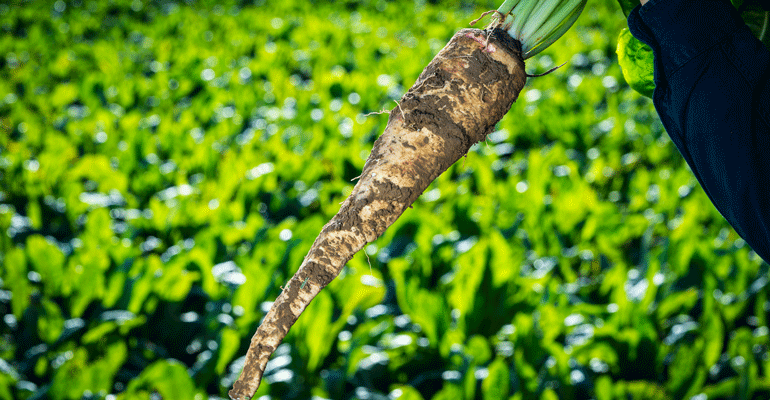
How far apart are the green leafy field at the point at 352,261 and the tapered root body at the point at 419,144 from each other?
0.20 meters

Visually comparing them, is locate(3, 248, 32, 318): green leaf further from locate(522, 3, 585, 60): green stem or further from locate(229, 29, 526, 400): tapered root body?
locate(522, 3, 585, 60): green stem

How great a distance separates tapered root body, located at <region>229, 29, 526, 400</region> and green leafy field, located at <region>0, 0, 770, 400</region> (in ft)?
0.67

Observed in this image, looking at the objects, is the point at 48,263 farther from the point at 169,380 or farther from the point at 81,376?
the point at 169,380

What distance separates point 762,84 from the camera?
79 cm

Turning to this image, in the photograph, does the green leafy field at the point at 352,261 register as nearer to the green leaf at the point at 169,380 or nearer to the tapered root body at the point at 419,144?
the green leaf at the point at 169,380

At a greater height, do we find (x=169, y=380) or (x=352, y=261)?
(x=169, y=380)

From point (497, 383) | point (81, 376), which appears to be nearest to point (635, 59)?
point (497, 383)

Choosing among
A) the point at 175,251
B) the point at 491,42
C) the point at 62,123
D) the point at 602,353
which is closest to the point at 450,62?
the point at 491,42

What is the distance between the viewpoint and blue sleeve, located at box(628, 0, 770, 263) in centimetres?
78

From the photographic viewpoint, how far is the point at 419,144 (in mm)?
1174

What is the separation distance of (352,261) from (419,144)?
125cm

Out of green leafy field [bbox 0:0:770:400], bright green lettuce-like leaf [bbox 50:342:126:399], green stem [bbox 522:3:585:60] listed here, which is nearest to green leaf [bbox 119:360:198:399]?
green leafy field [bbox 0:0:770:400]

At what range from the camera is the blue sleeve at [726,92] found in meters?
0.78

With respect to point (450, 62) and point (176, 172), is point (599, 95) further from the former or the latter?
point (450, 62)
